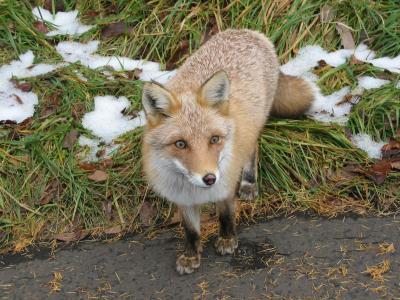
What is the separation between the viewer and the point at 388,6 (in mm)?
4906

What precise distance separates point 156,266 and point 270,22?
2.57 m

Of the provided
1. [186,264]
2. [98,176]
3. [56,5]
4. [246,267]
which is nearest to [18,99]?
[98,176]

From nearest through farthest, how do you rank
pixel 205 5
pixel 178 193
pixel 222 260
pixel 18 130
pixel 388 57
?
1. pixel 178 193
2. pixel 222 260
3. pixel 18 130
4. pixel 388 57
5. pixel 205 5

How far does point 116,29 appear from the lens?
17.2 ft

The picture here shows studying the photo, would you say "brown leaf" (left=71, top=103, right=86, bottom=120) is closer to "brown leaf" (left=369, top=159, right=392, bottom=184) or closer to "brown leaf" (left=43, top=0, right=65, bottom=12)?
"brown leaf" (left=43, top=0, right=65, bottom=12)

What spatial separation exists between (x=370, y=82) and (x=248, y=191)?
4.74 ft

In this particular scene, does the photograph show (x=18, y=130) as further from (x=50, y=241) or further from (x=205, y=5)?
(x=205, y=5)

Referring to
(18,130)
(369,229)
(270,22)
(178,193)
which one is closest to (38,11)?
(18,130)

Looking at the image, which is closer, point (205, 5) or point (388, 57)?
point (388, 57)

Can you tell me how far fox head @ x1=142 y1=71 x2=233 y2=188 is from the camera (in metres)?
2.94

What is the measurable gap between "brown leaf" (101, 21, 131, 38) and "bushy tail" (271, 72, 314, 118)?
1673 millimetres

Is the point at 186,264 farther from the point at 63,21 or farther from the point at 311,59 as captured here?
the point at 63,21

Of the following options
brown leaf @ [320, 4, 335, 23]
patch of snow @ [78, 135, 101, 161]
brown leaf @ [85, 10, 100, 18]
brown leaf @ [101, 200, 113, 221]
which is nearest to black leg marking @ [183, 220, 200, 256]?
brown leaf @ [101, 200, 113, 221]

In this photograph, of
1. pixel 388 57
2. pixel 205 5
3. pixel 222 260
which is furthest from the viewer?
pixel 205 5
